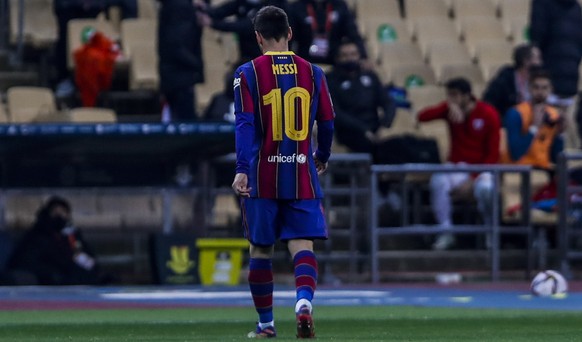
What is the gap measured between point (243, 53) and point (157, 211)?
6.69 ft

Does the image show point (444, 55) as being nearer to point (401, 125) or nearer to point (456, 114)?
point (401, 125)

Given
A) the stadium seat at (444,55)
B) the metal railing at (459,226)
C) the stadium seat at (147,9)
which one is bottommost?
the metal railing at (459,226)

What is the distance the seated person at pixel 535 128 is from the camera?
60.6 feet

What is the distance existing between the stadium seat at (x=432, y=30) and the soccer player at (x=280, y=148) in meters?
12.2

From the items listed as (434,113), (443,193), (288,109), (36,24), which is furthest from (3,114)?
(288,109)

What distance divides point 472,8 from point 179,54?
596 centimetres

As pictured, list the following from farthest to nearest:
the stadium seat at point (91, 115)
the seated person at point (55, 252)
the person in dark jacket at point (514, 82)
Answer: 1. the person in dark jacket at point (514, 82)
2. the stadium seat at point (91, 115)
3. the seated person at point (55, 252)

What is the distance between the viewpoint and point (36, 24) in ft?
66.7

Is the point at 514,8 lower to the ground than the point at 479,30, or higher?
higher

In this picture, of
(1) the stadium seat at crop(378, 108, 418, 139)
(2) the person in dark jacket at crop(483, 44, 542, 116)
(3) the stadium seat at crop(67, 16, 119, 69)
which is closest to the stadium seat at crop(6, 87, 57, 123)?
(3) the stadium seat at crop(67, 16, 119, 69)

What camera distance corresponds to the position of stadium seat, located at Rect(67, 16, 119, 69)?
1950 centimetres

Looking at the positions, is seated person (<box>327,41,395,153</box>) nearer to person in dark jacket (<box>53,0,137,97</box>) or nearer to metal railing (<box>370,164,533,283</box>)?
metal railing (<box>370,164,533,283</box>)

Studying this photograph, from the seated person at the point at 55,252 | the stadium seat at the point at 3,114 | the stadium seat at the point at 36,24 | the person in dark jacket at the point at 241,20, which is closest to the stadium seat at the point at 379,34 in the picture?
the person in dark jacket at the point at 241,20

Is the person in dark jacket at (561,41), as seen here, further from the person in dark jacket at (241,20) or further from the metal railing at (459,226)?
the person in dark jacket at (241,20)
